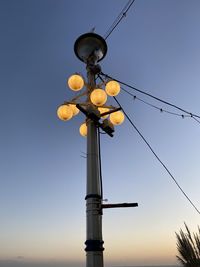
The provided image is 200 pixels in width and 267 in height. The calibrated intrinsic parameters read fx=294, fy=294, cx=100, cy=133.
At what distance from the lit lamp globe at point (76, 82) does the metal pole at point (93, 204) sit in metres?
0.62

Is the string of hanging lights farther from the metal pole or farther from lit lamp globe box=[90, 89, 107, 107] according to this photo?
the metal pole

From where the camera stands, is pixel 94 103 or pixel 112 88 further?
pixel 112 88

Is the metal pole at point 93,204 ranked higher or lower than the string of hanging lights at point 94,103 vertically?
lower

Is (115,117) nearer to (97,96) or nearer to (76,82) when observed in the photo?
(97,96)

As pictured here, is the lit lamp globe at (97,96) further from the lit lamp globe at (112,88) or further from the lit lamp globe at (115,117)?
the lit lamp globe at (115,117)

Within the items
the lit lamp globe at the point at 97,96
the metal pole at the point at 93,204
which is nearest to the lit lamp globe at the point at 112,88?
the lit lamp globe at the point at 97,96

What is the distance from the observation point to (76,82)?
16.6 ft

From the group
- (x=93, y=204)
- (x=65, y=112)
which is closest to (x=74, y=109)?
(x=65, y=112)

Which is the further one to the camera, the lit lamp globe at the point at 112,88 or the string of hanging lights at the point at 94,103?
the lit lamp globe at the point at 112,88

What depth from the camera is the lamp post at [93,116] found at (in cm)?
416

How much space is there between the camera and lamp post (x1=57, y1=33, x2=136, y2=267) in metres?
4.16

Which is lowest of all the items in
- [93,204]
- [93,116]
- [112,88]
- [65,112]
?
[93,204]

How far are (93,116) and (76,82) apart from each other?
0.69 metres

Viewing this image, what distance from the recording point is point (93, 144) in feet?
15.8
